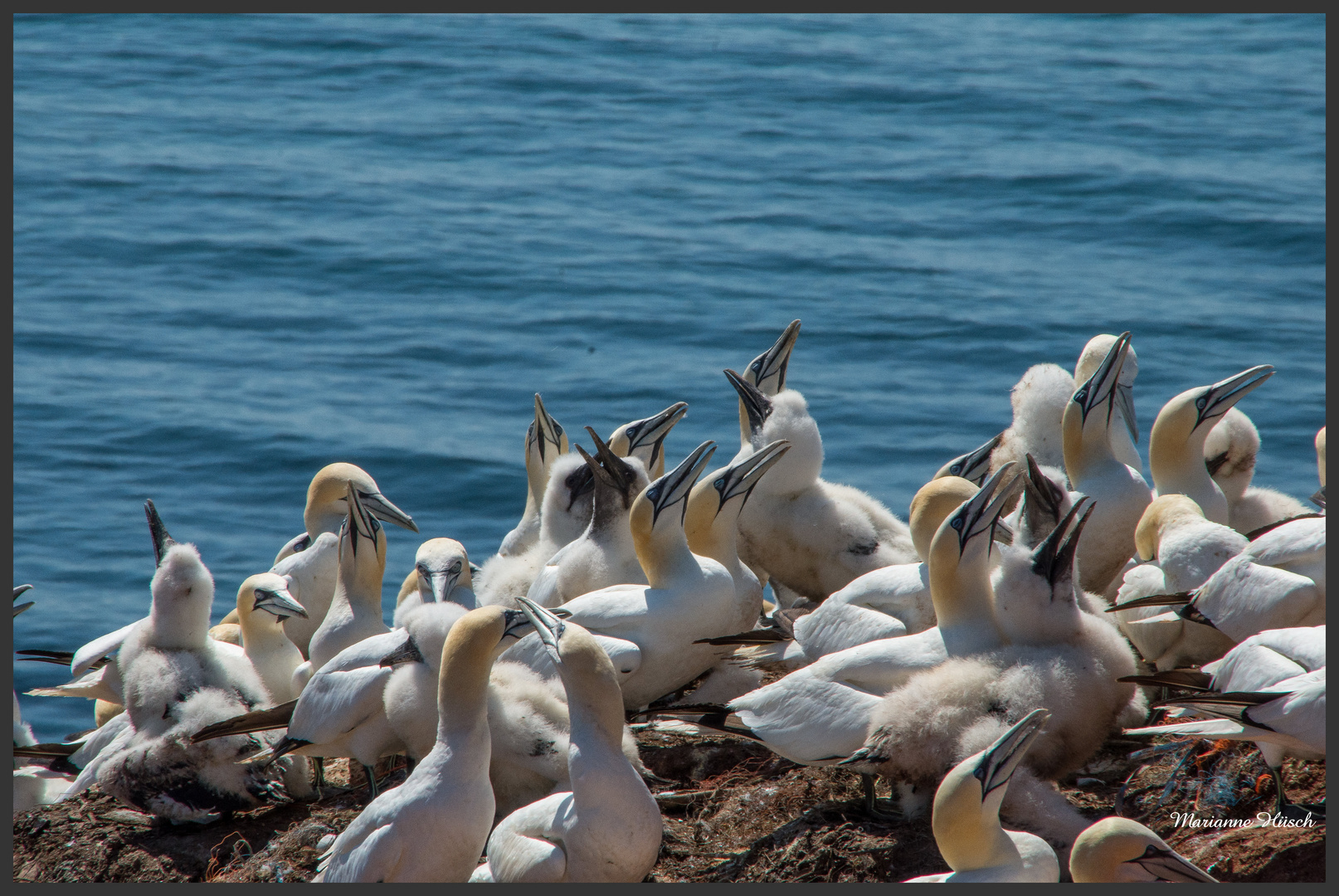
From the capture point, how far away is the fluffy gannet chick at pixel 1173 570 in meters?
5.80

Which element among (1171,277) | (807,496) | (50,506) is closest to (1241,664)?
(807,496)

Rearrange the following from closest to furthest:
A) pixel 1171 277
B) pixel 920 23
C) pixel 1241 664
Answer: pixel 1241 664 < pixel 1171 277 < pixel 920 23

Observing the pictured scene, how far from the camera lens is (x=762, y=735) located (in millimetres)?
5215

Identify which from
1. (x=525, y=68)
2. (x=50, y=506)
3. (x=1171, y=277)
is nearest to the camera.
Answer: (x=50, y=506)

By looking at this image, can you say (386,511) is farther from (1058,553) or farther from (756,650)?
(1058,553)

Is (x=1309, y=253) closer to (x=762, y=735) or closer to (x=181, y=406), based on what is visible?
(x=181, y=406)

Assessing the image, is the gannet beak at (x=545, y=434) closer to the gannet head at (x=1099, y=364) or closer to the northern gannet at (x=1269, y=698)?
the gannet head at (x=1099, y=364)

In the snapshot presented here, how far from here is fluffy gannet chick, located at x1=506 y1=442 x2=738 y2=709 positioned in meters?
6.04

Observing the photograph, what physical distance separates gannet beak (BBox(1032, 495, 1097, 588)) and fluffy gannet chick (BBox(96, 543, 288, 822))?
305 centimetres

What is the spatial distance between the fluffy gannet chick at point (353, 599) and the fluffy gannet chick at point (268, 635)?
16 cm

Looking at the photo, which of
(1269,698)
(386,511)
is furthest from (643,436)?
(1269,698)

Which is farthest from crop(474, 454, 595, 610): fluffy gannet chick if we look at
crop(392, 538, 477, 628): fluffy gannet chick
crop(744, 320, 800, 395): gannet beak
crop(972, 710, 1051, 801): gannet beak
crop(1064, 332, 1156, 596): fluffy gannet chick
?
crop(972, 710, 1051, 801): gannet beak

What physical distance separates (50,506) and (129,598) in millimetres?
2115

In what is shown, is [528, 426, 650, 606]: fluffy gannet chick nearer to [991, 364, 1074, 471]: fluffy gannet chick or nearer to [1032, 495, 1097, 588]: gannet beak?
[991, 364, 1074, 471]: fluffy gannet chick
